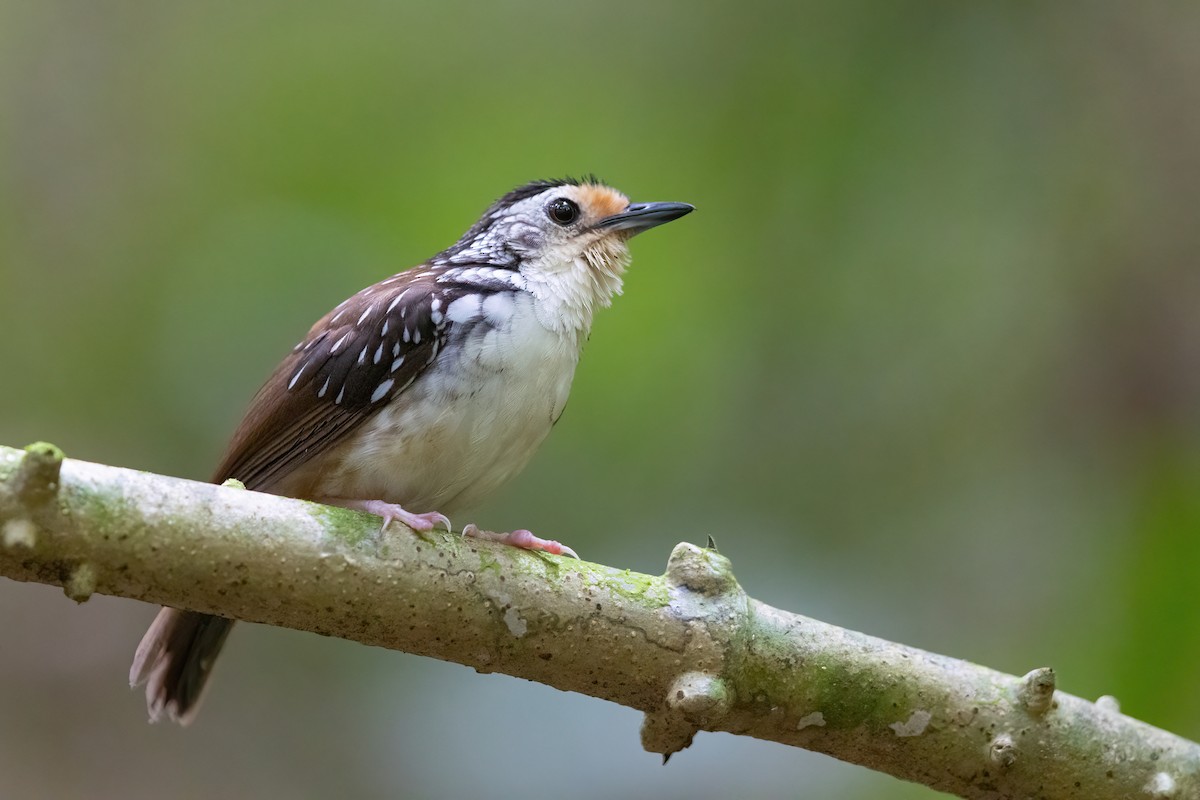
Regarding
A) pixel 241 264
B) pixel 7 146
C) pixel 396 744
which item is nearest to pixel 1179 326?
pixel 396 744

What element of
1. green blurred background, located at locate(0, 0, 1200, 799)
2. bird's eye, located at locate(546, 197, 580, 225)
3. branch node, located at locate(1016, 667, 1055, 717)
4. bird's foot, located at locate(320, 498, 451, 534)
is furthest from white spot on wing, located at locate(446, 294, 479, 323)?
branch node, located at locate(1016, 667, 1055, 717)

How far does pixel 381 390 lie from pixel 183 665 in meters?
1.05

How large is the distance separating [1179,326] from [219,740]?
436cm

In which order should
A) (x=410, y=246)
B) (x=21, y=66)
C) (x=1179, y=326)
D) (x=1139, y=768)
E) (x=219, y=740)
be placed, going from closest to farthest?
(x=1139, y=768)
(x=1179, y=326)
(x=410, y=246)
(x=219, y=740)
(x=21, y=66)

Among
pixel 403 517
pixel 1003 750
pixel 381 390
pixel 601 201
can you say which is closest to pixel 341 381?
pixel 381 390

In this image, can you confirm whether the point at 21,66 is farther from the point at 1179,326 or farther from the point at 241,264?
the point at 1179,326

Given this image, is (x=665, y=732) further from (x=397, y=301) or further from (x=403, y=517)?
(x=397, y=301)

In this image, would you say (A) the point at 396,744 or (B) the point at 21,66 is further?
(B) the point at 21,66

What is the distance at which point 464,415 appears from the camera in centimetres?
317

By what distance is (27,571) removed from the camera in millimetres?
2352

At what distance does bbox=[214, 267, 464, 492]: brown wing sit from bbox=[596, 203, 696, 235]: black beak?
0.71 m

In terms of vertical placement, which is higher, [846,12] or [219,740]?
[846,12]

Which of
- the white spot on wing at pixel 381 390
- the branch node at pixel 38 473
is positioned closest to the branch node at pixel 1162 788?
the white spot on wing at pixel 381 390

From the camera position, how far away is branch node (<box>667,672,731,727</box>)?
2.71 meters
